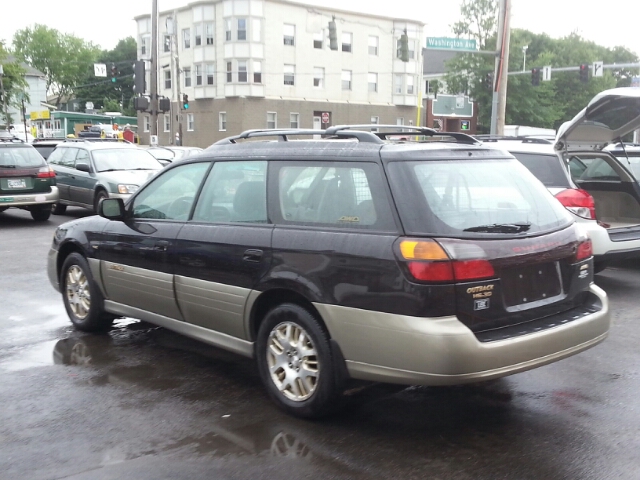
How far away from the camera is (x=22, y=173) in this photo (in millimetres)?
14914

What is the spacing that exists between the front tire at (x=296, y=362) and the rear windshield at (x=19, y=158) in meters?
11.9

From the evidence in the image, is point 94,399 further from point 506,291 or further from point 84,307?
point 506,291

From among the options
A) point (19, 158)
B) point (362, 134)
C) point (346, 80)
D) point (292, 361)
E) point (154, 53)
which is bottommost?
point (292, 361)

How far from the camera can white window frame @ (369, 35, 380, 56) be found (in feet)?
182

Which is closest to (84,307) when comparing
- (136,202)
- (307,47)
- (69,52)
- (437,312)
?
(136,202)

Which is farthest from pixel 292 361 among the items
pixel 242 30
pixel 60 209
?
pixel 242 30

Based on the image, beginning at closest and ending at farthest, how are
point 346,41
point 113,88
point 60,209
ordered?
point 60,209, point 346,41, point 113,88

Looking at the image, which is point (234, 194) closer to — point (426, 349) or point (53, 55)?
point (426, 349)

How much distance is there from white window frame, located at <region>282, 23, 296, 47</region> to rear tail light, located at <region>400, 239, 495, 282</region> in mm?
49717

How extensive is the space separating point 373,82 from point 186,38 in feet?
46.7

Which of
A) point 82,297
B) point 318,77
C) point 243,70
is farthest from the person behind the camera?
point 318,77

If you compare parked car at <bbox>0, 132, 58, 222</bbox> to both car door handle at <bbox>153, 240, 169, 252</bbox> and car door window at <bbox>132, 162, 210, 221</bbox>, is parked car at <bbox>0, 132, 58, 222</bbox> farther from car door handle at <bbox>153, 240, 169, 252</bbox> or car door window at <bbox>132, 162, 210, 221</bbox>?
car door handle at <bbox>153, 240, 169, 252</bbox>

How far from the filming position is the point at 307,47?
5266cm

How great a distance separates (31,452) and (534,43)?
77212 mm
